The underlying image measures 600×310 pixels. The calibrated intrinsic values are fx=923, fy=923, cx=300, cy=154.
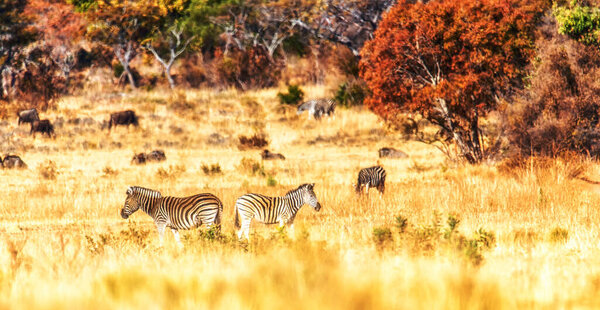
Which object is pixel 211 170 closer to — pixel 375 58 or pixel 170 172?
pixel 170 172

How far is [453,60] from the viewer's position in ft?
83.6

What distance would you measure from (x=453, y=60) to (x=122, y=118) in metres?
16.8

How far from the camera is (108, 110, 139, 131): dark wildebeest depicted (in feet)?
123

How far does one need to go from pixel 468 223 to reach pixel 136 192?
5449 mm

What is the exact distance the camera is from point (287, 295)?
769 centimetres

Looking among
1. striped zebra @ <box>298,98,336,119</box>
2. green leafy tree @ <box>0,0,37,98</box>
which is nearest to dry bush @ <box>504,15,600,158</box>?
striped zebra @ <box>298,98,336,119</box>

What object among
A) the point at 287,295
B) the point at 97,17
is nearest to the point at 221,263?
the point at 287,295

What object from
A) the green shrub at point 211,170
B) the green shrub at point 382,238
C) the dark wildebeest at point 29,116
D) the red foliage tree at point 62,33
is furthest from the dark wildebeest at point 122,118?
the green shrub at point 382,238

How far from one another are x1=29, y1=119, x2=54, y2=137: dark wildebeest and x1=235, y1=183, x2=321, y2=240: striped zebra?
23.5 metres

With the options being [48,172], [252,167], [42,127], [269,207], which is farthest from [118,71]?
[269,207]

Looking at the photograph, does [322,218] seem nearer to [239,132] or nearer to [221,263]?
[221,263]

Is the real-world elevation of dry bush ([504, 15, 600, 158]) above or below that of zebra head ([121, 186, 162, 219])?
above

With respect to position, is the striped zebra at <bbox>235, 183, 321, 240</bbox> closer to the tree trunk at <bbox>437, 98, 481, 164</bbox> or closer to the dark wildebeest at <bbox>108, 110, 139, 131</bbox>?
the tree trunk at <bbox>437, 98, 481, 164</bbox>

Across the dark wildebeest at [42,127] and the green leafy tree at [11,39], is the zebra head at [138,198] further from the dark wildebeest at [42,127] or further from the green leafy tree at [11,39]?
the green leafy tree at [11,39]
